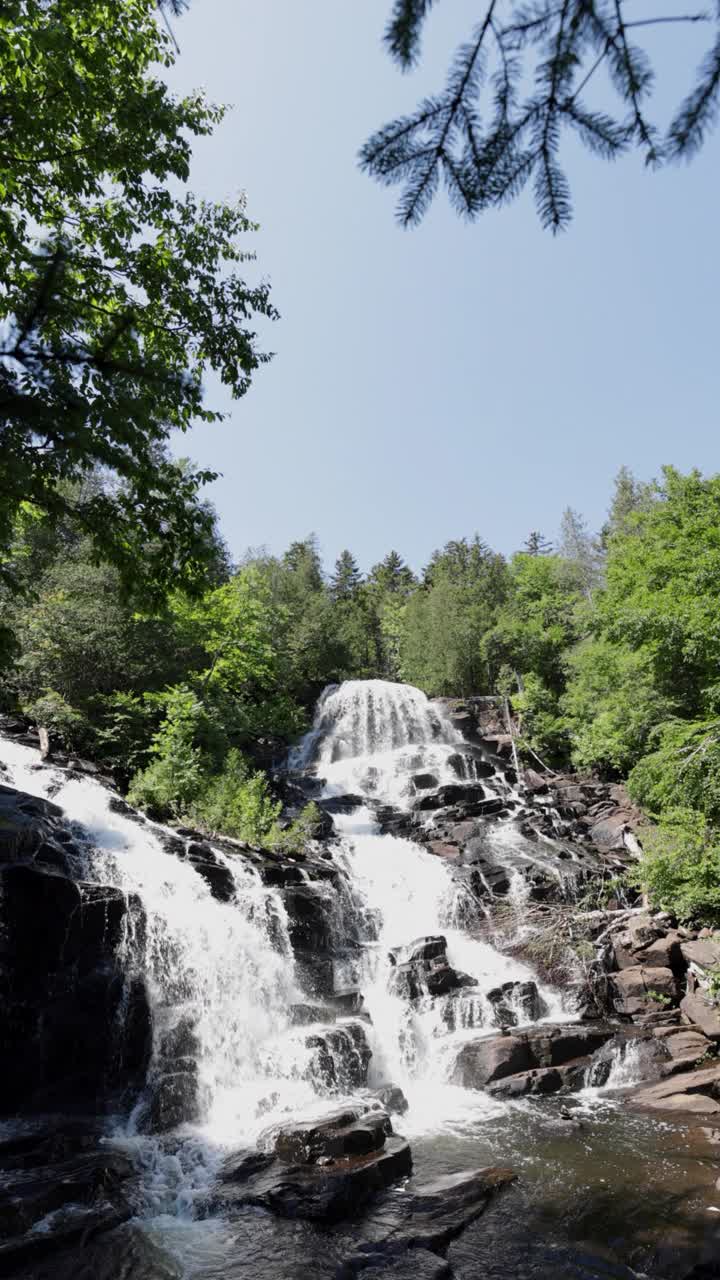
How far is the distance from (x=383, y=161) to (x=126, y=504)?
3.09m

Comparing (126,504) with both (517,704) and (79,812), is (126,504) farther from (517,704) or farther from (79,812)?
(517,704)

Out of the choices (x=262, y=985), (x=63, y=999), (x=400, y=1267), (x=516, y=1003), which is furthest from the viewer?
(x=516, y=1003)

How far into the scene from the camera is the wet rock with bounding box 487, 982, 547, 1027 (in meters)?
12.2

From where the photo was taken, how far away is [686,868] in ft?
42.3

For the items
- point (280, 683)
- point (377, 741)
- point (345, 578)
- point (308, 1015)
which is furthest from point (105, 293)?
point (345, 578)

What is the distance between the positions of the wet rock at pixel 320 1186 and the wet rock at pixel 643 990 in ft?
20.8

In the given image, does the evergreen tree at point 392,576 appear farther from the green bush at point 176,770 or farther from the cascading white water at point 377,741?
the green bush at point 176,770

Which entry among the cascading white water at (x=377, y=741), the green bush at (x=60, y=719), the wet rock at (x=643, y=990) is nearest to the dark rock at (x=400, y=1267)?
the wet rock at (x=643, y=990)

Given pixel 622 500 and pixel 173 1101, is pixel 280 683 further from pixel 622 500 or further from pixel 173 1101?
pixel 622 500

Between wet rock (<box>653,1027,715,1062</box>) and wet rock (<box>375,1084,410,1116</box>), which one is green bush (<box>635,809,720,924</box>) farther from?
wet rock (<box>375,1084,410,1116</box>)

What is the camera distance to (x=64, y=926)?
10.3m

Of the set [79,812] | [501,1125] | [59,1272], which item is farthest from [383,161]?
[79,812]

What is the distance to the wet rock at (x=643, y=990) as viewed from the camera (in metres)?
12.2

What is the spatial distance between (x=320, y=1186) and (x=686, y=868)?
357 inches
